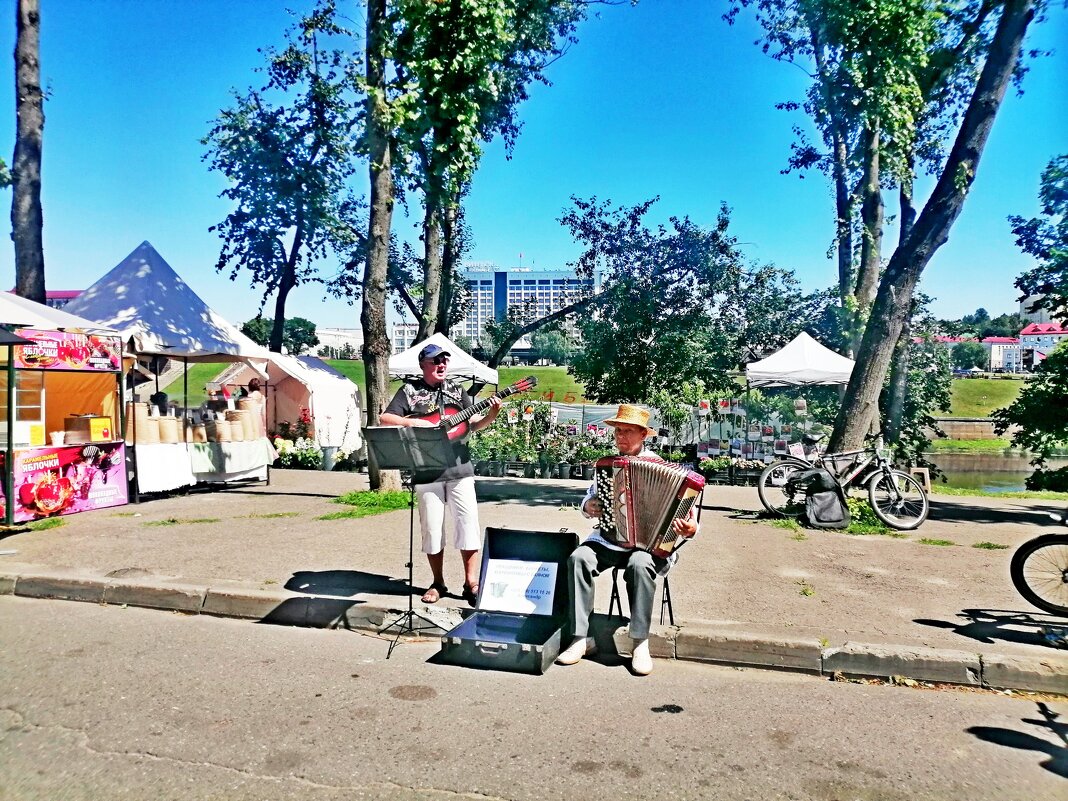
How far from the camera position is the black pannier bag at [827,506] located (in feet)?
35.0

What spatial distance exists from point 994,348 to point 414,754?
125 metres

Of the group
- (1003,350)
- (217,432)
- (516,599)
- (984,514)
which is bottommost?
(984,514)

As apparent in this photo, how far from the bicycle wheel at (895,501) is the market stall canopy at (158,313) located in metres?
12.3

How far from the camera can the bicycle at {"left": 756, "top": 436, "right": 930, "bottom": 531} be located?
10852 millimetres

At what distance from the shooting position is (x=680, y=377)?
22.4 m

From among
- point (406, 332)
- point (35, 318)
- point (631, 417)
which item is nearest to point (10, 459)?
point (35, 318)

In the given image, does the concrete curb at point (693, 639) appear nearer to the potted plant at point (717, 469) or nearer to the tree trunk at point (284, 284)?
the potted plant at point (717, 469)

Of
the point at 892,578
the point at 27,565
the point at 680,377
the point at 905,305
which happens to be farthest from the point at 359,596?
the point at 680,377

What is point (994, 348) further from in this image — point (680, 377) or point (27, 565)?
point (27, 565)

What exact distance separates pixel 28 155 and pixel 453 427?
11.6 meters

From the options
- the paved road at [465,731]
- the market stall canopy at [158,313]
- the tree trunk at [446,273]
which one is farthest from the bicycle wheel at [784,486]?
the tree trunk at [446,273]

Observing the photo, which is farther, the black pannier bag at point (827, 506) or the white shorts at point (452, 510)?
the black pannier bag at point (827, 506)

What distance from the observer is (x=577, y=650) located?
538 centimetres

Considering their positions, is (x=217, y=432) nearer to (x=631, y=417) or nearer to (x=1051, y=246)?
(x=631, y=417)
